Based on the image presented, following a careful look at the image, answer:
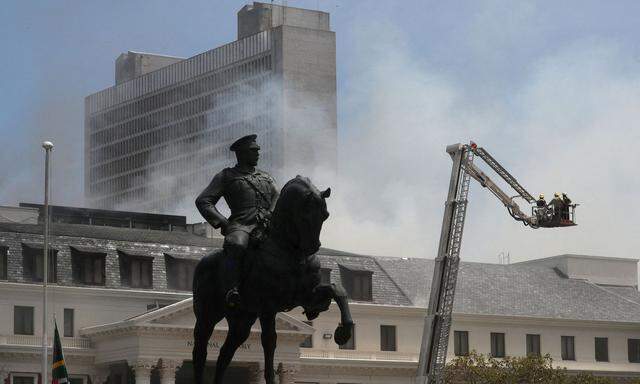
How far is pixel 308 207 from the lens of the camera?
26609 mm

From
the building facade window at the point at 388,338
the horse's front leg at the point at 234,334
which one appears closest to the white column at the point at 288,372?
the building facade window at the point at 388,338

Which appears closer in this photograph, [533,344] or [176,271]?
[176,271]

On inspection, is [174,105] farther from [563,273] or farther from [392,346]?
[392,346]

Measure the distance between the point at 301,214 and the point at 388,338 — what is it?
8531cm

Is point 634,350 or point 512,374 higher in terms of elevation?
point 634,350

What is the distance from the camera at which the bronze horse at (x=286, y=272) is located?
87.6ft

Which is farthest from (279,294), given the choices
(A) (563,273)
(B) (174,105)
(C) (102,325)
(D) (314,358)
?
(B) (174,105)

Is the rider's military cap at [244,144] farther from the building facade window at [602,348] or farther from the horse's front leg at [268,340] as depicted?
the building facade window at [602,348]

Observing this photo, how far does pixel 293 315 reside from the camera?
108375mm

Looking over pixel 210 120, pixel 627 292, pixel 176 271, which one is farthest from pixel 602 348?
pixel 210 120

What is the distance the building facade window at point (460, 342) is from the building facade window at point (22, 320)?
28987mm

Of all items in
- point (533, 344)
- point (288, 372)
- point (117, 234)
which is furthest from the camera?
point (533, 344)

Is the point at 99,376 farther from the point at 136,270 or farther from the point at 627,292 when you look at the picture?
the point at 627,292

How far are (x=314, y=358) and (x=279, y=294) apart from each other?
→ 79886 mm
